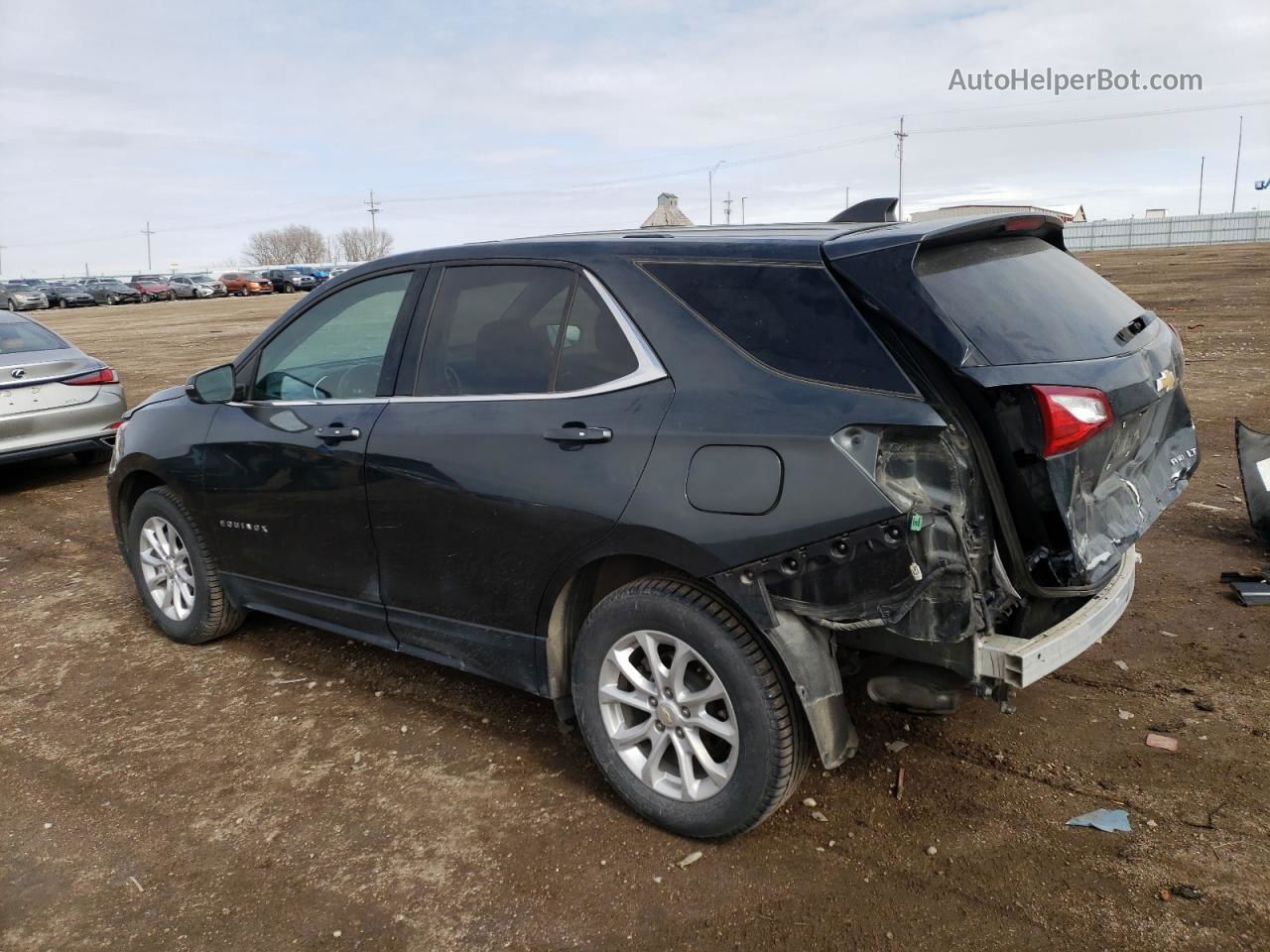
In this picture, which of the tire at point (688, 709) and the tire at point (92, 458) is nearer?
the tire at point (688, 709)

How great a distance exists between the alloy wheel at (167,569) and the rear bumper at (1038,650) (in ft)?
12.0

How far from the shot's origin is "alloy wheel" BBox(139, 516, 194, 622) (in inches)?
195

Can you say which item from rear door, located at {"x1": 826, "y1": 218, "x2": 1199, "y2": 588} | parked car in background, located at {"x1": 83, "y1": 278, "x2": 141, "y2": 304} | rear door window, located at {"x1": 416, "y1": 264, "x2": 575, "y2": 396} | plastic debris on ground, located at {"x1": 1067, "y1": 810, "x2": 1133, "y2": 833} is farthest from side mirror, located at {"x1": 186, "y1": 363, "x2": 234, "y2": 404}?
parked car in background, located at {"x1": 83, "y1": 278, "x2": 141, "y2": 304}

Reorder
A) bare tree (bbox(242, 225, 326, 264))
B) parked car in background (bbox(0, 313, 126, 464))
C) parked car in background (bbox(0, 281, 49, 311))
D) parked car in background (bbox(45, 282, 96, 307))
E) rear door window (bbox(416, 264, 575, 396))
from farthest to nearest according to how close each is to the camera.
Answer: bare tree (bbox(242, 225, 326, 264)) < parked car in background (bbox(45, 282, 96, 307)) < parked car in background (bbox(0, 281, 49, 311)) < parked car in background (bbox(0, 313, 126, 464)) < rear door window (bbox(416, 264, 575, 396))

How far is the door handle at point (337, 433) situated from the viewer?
3895mm

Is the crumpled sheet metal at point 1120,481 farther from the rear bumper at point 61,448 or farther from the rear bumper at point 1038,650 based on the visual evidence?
the rear bumper at point 61,448

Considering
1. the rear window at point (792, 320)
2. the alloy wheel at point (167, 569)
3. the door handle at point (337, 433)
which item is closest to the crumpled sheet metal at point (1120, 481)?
the rear window at point (792, 320)

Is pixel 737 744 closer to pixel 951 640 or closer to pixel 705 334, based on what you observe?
pixel 951 640

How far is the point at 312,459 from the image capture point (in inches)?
159

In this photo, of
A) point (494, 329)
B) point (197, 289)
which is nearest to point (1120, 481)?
point (494, 329)

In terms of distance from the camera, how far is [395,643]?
4012 mm

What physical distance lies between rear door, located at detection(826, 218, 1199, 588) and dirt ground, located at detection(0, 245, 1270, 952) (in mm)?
854

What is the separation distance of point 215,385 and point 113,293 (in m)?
61.6

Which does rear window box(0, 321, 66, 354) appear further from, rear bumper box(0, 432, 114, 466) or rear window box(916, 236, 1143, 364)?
rear window box(916, 236, 1143, 364)
